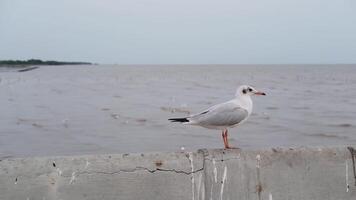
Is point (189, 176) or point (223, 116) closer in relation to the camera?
point (189, 176)

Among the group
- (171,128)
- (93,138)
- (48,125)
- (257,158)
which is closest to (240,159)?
(257,158)

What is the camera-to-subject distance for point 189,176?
141 inches

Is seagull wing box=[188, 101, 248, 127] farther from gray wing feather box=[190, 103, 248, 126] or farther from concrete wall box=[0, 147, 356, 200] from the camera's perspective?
concrete wall box=[0, 147, 356, 200]

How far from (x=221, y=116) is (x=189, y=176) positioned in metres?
1.17

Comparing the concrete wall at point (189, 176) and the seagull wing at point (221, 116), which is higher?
the seagull wing at point (221, 116)

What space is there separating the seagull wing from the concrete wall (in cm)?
89

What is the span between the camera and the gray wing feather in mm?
4629

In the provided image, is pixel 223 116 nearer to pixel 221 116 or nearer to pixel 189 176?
pixel 221 116

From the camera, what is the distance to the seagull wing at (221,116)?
4.63 meters

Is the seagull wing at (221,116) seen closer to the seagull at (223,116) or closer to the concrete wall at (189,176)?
the seagull at (223,116)

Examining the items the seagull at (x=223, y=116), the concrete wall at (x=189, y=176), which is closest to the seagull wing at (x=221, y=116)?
the seagull at (x=223, y=116)

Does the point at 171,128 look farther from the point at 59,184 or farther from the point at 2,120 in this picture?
the point at 59,184

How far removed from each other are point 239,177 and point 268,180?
23 cm

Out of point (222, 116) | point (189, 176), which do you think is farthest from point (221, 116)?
point (189, 176)
